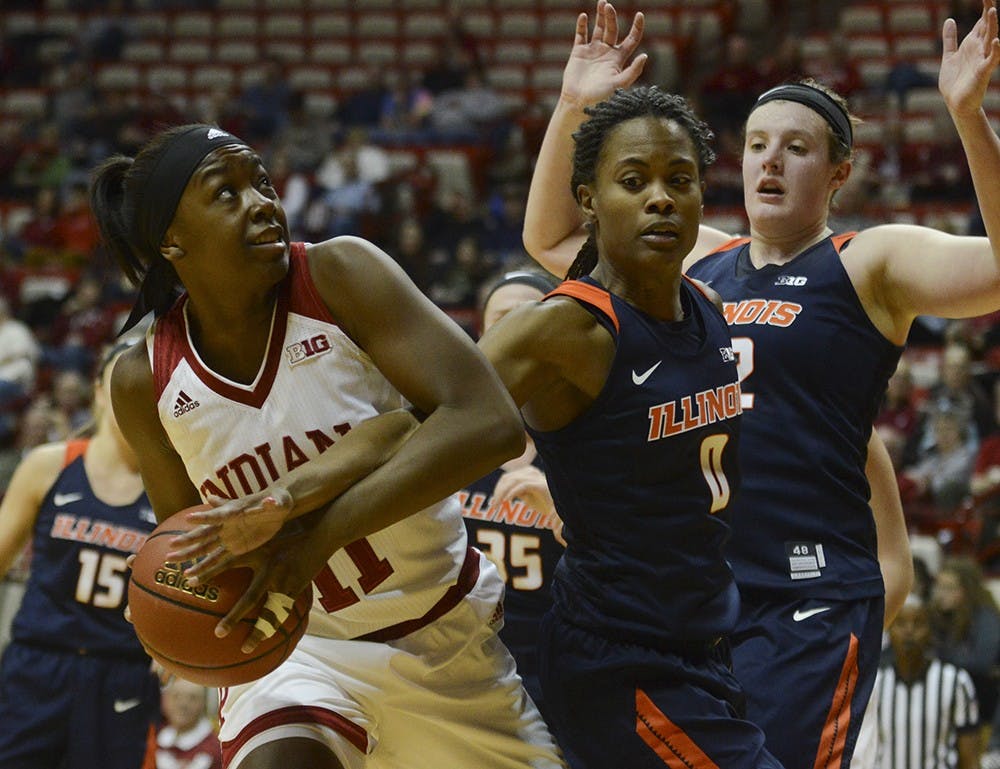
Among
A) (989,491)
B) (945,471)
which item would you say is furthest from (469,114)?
(989,491)

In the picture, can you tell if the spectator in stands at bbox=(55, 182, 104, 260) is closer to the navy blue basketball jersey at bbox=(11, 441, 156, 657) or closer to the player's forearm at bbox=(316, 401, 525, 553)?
the navy blue basketball jersey at bbox=(11, 441, 156, 657)

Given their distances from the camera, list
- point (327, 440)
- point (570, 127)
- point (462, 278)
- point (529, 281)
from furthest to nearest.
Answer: point (462, 278), point (529, 281), point (570, 127), point (327, 440)

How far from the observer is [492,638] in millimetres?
3436

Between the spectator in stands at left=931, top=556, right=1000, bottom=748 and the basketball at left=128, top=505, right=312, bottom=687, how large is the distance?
217 inches

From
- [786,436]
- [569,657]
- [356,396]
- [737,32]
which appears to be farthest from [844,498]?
[737,32]

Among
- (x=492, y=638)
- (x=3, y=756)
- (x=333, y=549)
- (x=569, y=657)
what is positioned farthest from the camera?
(x=3, y=756)

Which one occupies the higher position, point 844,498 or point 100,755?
point 844,498

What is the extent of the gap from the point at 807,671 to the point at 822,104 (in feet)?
4.89

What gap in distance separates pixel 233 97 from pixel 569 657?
15340mm

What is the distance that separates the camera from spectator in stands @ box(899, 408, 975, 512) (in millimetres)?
9234

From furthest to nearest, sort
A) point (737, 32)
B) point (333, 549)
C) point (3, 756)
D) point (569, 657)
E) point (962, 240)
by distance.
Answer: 1. point (737, 32)
2. point (3, 756)
3. point (962, 240)
4. point (569, 657)
5. point (333, 549)

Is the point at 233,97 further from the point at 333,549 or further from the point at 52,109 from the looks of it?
the point at 333,549

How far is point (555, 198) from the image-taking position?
4.01 m

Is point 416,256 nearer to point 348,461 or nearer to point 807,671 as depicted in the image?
point 807,671
